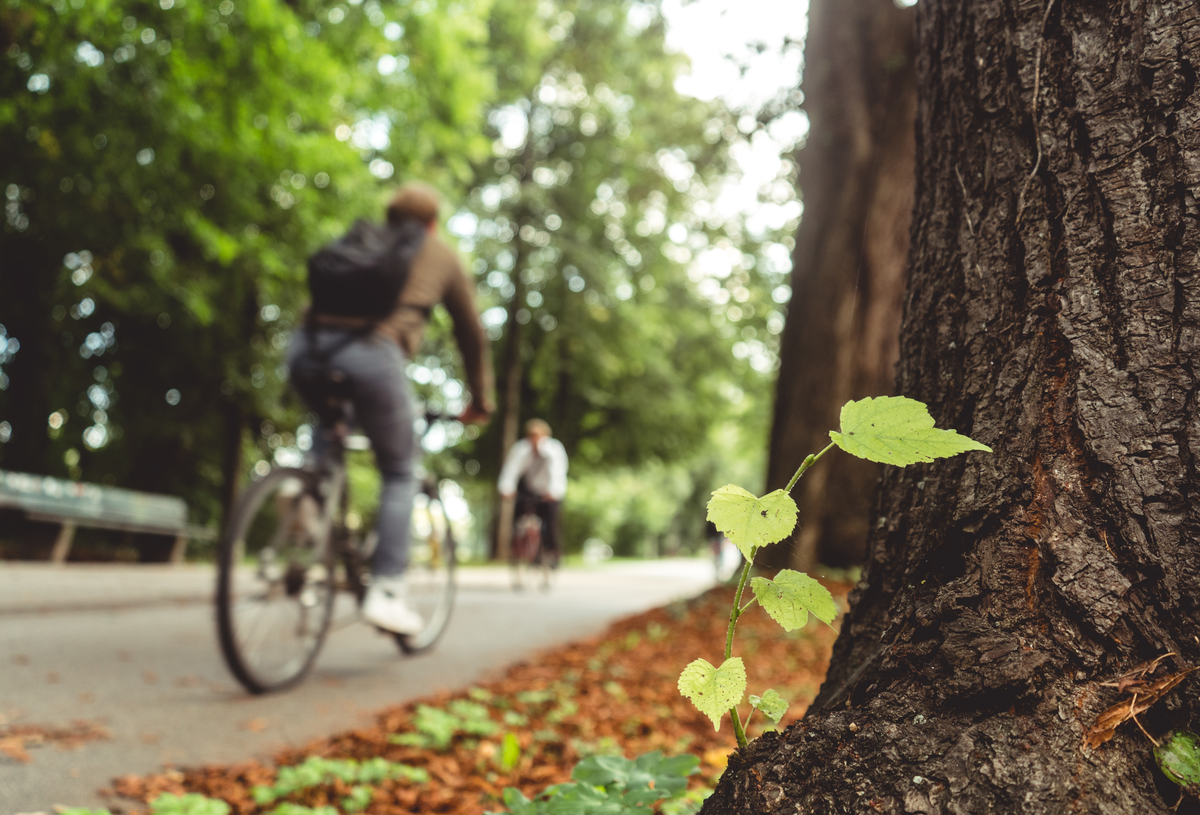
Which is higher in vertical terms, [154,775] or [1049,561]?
[1049,561]

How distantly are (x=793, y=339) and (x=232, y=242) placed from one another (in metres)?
6.68

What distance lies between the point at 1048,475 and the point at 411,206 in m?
3.12

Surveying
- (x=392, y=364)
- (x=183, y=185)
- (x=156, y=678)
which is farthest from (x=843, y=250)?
(x=183, y=185)

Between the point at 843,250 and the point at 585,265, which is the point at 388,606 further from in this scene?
the point at 585,265

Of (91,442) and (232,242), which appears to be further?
(91,442)

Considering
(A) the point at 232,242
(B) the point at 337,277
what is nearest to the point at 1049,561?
(B) the point at 337,277

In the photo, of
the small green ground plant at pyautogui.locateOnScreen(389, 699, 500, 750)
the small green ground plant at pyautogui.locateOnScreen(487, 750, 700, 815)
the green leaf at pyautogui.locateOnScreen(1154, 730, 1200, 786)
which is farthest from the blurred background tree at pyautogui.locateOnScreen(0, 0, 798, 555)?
the green leaf at pyautogui.locateOnScreen(1154, 730, 1200, 786)

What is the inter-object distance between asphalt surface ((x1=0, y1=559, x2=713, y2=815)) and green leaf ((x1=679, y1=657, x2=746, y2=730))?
159cm

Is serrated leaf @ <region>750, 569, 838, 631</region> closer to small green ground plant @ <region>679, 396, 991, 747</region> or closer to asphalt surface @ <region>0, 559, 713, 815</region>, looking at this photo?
small green ground plant @ <region>679, 396, 991, 747</region>

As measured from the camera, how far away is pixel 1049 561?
101 cm

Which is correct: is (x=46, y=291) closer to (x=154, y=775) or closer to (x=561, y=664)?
(x=561, y=664)

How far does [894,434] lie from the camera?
941mm

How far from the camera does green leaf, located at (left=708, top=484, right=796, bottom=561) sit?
91 cm

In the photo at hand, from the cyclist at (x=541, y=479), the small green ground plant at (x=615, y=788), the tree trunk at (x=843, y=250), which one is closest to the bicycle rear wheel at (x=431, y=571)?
the small green ground plant at (x=615, y=788)
